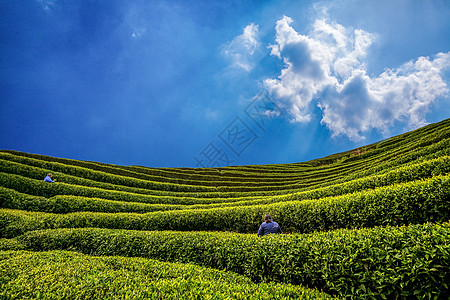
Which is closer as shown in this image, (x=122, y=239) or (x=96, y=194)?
(x=122, y=239)

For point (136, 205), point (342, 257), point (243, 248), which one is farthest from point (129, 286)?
point (136, 205)

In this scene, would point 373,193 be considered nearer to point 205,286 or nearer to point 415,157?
point 205,286

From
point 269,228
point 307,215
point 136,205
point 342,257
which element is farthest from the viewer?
point 136,205

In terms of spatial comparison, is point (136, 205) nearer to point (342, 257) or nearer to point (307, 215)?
point (307, 215)

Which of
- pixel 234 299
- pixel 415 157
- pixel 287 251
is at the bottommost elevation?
pixel 234 299

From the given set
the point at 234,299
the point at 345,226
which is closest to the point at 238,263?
the point at 234,299

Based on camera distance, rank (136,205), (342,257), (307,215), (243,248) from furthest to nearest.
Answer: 1. (136,205)
2. (307,215)
3. (243,248)
4. (342,257)

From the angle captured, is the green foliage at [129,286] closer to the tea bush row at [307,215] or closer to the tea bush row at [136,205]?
the tea bush row at [307,215]

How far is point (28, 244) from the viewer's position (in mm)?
9875

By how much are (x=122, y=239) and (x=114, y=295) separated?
248 inches

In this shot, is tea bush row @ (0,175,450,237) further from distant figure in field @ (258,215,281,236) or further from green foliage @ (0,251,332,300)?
green foliage @ (0,251,332,300)

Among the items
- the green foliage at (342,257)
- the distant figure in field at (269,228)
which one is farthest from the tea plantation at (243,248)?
the distant figure in field at (269,228)

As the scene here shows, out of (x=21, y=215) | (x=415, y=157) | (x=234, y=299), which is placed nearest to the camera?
(x=234, y=299)

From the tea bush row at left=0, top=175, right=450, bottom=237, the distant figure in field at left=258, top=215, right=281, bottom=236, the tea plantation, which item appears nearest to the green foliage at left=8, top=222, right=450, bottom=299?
the tea plantation
